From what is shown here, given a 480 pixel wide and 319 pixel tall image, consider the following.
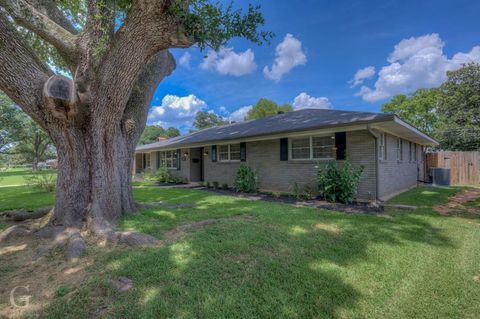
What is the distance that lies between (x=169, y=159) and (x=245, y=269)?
14351mm

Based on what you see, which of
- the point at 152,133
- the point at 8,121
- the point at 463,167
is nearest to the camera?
the point at 463,167

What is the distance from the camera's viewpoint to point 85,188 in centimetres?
445

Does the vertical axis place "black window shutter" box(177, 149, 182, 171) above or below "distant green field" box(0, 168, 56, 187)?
above

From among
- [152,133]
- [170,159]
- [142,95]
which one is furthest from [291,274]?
[152,133]

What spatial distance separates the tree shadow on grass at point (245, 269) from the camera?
2121 mm

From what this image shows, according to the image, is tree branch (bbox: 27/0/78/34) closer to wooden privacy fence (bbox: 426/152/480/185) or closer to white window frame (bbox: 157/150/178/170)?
white window frame (bbox: 157/150/178/170)

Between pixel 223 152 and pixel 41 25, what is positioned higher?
pixel 41 25

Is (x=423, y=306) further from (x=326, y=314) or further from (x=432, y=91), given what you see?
(x=432, y=91)

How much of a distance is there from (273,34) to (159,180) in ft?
41.7

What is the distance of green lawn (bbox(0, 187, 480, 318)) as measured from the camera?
6.98 feet

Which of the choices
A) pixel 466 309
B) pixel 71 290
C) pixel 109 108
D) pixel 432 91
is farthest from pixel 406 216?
pixel 432 91

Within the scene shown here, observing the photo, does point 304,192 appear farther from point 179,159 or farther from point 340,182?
point 179,159

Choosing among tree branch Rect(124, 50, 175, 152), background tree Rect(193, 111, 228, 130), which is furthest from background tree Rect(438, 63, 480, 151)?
background tree Rect(193, 111, 228, 130)

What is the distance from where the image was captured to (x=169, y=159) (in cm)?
1612
